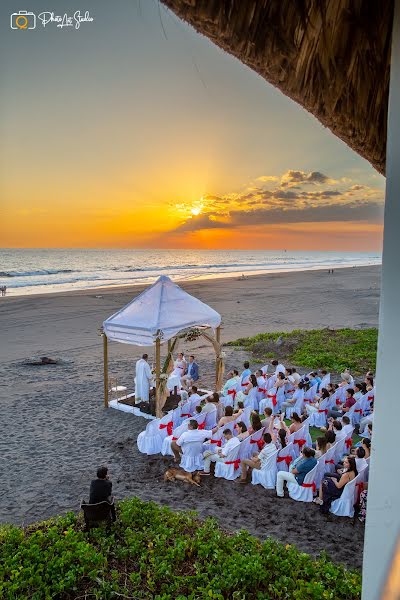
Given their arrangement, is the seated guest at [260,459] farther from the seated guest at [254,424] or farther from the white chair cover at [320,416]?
the white chair cover at [320,416]

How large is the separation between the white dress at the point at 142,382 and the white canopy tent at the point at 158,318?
0.86m

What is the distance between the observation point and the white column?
1790 millimetres

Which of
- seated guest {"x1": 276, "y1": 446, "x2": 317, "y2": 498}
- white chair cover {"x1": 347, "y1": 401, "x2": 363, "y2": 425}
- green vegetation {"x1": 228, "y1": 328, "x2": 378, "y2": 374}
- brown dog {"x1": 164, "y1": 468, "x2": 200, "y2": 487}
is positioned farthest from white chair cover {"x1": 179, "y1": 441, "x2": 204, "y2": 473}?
green vegetation {"x1": 228, "y1": 328, "x2": 378, "y2": 374}

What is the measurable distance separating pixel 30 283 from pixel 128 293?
16.5 meters

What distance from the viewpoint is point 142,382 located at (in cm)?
1230

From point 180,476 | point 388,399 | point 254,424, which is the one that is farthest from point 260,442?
point 388,399

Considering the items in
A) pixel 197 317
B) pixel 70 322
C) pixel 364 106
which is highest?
pixel 364 106

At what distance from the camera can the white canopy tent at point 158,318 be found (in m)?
10.8

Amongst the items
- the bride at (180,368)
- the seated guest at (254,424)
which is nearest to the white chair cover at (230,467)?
the seated guest at (254,424)

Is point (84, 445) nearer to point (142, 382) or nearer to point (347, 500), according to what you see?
point (142, 382)

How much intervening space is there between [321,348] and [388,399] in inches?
671

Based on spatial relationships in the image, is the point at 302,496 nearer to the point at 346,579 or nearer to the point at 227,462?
the point at 227,462

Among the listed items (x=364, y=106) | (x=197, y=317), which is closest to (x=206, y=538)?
(x=364, y=106)

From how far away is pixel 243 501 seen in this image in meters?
7.71
